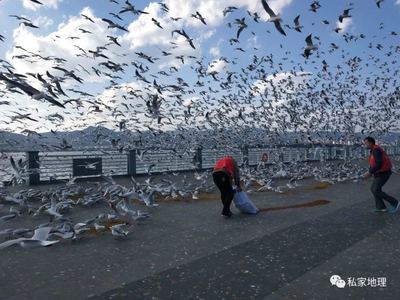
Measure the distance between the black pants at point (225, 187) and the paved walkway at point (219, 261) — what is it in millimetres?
406

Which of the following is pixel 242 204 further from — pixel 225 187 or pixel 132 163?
pixel 132 163

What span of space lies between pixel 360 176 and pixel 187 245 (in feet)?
45.6

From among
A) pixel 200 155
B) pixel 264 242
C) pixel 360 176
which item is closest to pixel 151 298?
pixel 264 242

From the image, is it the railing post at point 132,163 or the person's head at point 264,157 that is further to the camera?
the person's head at point 264,157

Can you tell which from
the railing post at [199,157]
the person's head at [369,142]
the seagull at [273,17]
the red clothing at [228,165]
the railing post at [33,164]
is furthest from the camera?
the railing post at [199,157]

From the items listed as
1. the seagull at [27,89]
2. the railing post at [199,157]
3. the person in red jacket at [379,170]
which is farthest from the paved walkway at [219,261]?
the railing post at [199,157]

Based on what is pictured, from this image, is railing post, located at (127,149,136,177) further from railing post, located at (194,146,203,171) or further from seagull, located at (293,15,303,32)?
seagull, located at (293,15,303,32)

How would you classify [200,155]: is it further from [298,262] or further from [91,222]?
[298,262]

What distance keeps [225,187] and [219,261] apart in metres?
3.91

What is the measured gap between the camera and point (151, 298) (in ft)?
15.9

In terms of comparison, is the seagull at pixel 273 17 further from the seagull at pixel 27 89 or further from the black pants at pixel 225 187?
the seagull at pixel 27 89

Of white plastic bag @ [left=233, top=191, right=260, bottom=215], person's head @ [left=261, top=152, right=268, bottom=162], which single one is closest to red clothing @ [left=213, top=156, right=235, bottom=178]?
white plastic bag @ [left=233, top=191, right=260, bottom=215]

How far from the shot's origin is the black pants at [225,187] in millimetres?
10023

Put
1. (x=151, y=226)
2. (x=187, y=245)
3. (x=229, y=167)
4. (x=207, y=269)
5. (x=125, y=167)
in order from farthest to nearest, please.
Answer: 1. (x=125, y=167)
2. (x=229, y=167)
3. (x=151, y=226)
4. (x=187, y=245)
5. (x=207, y=269)
